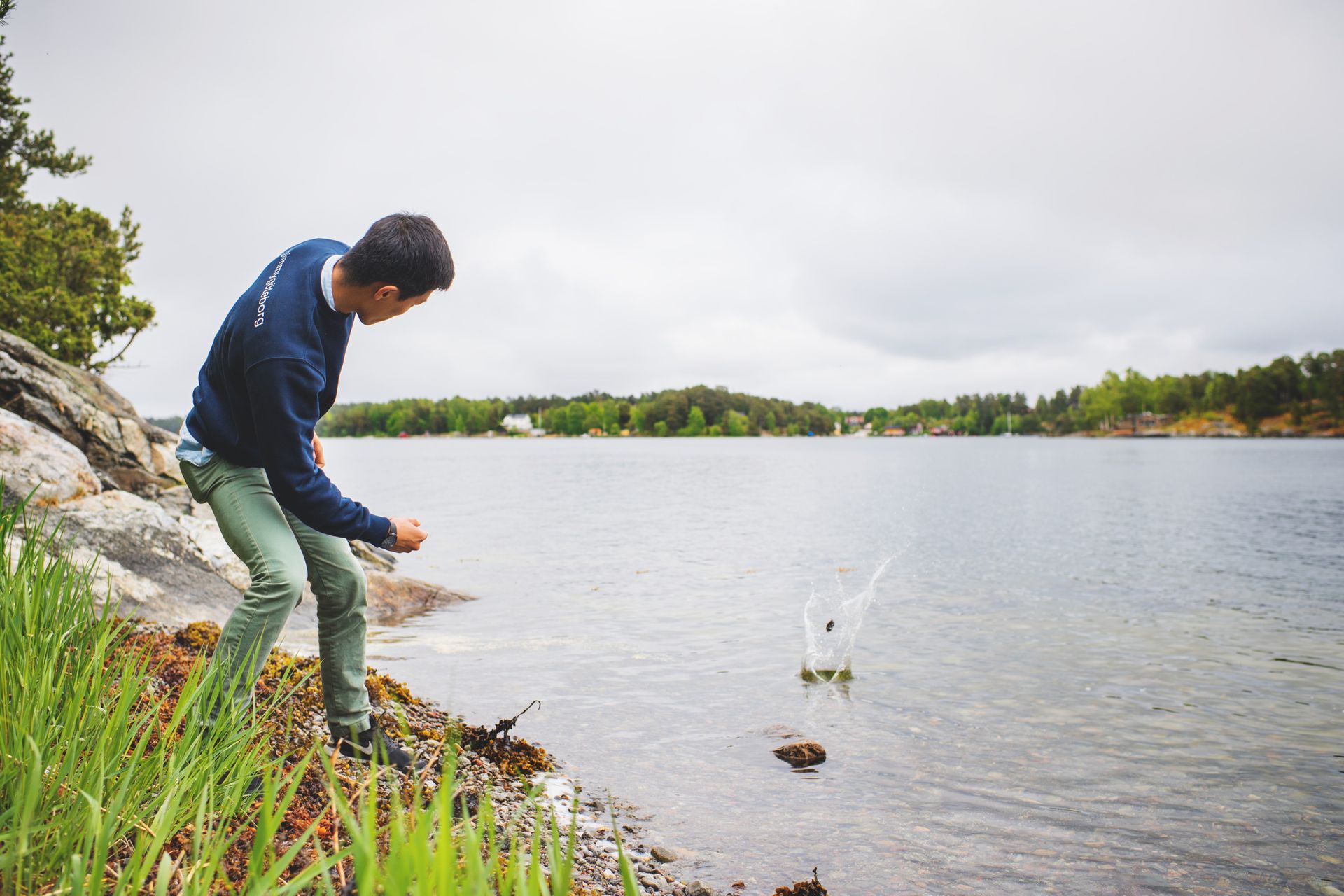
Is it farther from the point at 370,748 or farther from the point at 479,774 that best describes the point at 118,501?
the point at 370,748

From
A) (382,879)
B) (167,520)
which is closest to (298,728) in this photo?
(382,879)

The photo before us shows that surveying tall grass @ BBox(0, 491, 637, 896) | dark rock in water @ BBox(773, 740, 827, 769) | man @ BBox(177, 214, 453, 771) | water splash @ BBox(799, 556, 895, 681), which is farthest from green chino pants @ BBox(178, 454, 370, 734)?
water splash @ BBox(799, 556, 895, 681)

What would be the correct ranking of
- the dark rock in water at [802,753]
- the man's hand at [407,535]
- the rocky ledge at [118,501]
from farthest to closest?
the rocky ledge at [118,501] < the dark rock in water at [802,753] < the man's hand at [407,535]

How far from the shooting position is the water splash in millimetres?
10266

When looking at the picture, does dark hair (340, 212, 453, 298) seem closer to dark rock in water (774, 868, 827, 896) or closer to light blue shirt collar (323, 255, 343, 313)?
light blue shirt collar (323, 255, 343, 313)

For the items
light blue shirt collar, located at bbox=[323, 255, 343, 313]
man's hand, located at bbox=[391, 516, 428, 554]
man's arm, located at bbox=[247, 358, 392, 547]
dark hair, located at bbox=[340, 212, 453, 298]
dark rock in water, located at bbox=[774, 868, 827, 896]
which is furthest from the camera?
dark rock in water, located at bbox=[774, 868, 827, 896]

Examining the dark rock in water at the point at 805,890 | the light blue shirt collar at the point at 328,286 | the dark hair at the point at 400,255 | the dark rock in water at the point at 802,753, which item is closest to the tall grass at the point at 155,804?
the dark rock in water at the point at 805,890

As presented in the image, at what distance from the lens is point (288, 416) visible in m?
4.03

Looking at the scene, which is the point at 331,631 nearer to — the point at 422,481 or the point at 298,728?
the point at 298,728

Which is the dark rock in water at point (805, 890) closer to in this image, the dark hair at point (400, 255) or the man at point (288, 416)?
the man at point (288, 416)

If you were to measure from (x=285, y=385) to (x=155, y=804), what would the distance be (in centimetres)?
186

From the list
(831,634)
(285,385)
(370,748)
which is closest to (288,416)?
(285,385)

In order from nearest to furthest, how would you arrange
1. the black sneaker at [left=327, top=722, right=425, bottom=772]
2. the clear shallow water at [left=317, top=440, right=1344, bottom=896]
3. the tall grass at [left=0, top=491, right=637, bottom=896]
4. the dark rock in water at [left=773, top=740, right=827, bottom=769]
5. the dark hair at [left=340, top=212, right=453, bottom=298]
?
the tall grass at [left=0, top=491, right=637, bottom=896], the dark hair at [left=340, top=212, right=453, bottom=298], the black sneaker at [left=327, top=722, right=425, bottom=772], the clear shallow water at [left=317, top=440, right=1344, bottom=896], the dark rock in water at [left=773, top=740, right=827, bottom=769]

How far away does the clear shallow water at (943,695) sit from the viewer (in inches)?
229
